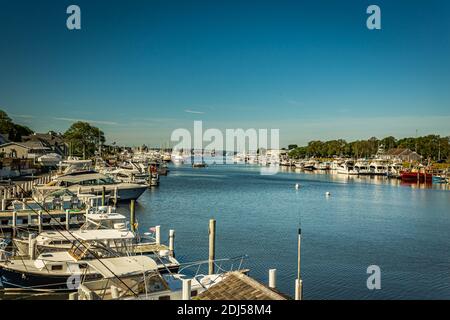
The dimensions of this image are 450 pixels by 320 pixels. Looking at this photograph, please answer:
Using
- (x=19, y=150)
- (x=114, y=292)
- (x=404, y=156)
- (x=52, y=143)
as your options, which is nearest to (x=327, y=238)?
(x=114, y=292)

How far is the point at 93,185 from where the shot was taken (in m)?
51.0

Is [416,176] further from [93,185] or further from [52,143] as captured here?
[52,143]

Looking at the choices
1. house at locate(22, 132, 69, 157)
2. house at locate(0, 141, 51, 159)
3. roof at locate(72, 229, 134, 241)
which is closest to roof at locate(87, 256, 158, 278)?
roof at locate(72, 229, 134, 241)

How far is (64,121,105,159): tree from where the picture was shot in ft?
408

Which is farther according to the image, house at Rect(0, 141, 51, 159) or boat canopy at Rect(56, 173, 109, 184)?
house at Rect(0, 141, 51, 159)

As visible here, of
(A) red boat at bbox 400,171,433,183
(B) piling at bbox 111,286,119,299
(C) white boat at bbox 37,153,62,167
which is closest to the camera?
(B) piling at bbox 111,286,119,299

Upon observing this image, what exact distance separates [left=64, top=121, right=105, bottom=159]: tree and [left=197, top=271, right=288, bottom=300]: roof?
117 metres

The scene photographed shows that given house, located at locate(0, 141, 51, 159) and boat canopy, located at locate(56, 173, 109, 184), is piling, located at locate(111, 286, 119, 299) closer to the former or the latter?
boat canopy, located at locate(56, 173, 109, 184)

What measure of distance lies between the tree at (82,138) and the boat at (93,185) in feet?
234

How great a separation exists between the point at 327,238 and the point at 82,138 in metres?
111

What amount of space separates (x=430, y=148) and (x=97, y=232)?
A: 546ft

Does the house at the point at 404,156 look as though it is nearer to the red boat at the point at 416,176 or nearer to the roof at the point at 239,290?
the red boat at the point at 416,176

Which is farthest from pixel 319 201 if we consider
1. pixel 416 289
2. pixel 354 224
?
pixel 416 289
